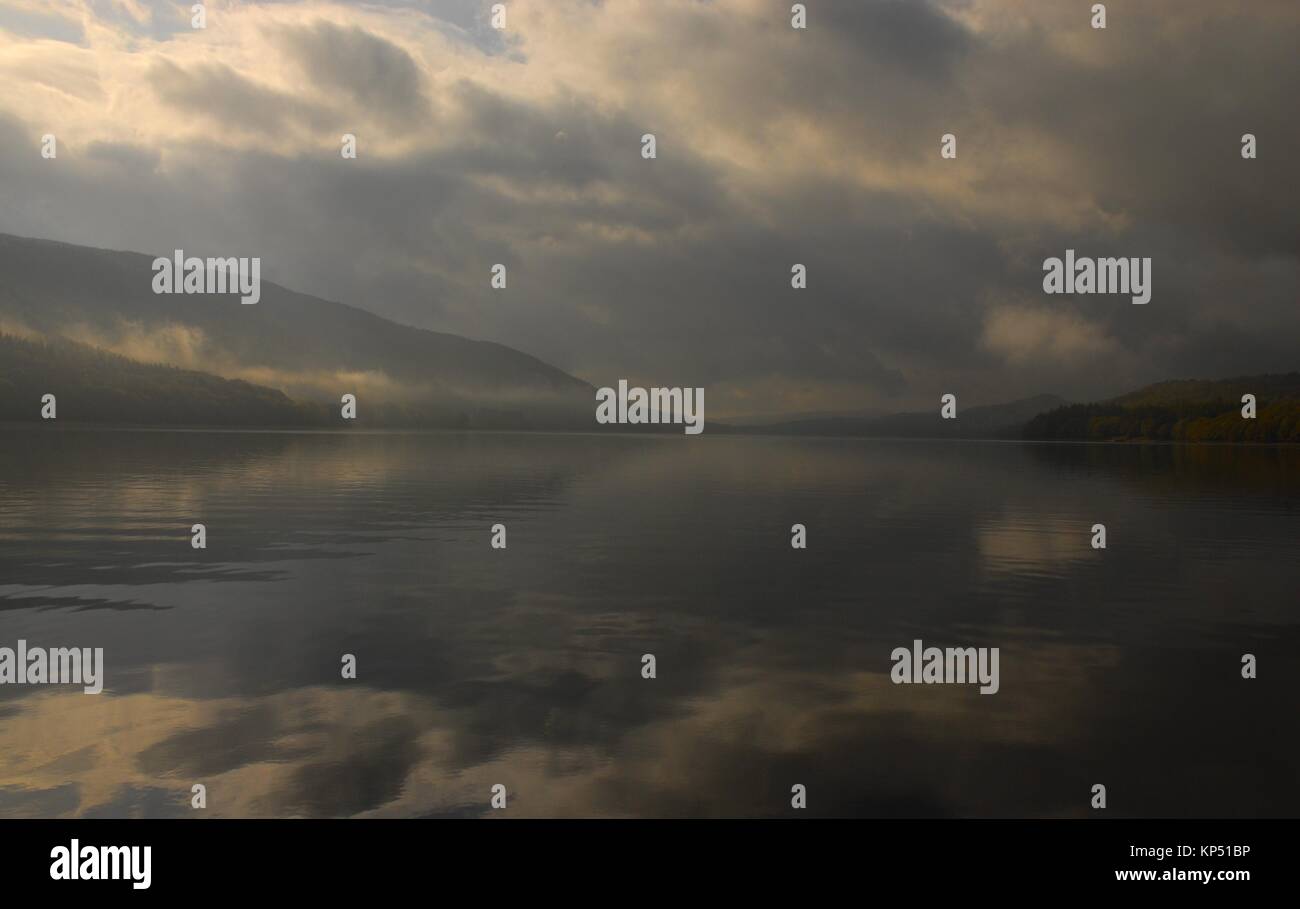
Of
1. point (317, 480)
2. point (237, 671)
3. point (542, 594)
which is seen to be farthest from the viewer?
point (317, 480)

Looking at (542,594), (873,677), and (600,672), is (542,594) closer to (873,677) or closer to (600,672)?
(600,672)

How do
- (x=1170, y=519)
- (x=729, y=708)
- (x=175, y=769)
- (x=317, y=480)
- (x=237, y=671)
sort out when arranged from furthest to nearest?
(x=317, y=480), (x=1170, y=519), (x=237, y=671), (x=729, y=708), (x=175, y=769)

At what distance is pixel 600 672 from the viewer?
18016 millimetres

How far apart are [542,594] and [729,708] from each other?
1127cm

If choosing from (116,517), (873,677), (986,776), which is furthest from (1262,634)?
(116,517)

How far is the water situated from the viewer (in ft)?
41.1

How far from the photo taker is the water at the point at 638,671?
41.1 ft

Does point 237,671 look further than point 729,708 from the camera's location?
Yes

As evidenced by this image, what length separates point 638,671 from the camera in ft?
59.8

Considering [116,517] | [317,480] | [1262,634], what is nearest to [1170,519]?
[1262,634]

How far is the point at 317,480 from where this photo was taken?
73.4 metres

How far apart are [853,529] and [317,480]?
158 ft
